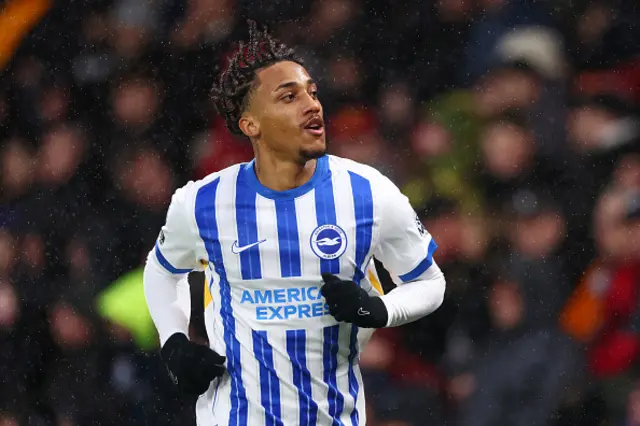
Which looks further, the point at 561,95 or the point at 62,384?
the point at 62,384

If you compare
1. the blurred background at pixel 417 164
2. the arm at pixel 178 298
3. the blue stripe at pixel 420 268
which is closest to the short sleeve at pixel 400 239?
the blue stripe at pixel 420 268

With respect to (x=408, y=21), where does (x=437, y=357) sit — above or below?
below

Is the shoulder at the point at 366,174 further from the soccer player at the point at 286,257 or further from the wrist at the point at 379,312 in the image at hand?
the wrist at the point at 379,312

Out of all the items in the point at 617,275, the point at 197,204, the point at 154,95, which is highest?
the point at 154,95

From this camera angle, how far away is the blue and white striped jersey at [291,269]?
1946 millimetres

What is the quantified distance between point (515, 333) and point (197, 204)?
124cm

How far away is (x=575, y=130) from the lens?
289 cm

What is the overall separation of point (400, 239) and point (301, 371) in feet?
0.99

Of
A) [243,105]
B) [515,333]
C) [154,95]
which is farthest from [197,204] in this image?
[515,333]

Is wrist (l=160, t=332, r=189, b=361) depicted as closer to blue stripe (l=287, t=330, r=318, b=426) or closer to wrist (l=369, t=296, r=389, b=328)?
blue stripe (l=287, t=330, r=318, b=426)

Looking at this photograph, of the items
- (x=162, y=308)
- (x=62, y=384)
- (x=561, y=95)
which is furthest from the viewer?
(x=62, y=384)

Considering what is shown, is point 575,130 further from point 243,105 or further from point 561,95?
point 243,105

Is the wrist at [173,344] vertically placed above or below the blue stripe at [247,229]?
below

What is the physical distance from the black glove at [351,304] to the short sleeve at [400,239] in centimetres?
14
